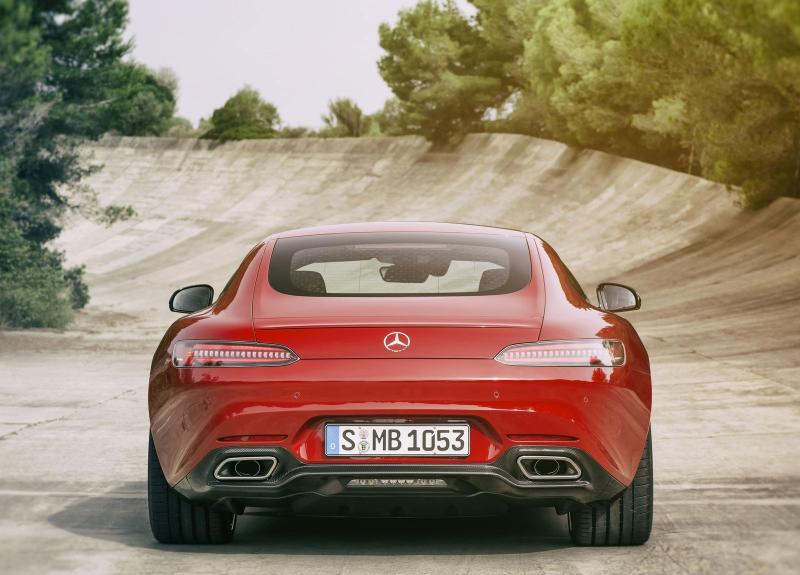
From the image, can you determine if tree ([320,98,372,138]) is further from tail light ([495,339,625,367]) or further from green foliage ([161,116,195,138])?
tail light ([495,339,625,367])

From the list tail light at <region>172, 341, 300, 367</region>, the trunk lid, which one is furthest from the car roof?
tail light at <region>172, 341, 300, 367</region>

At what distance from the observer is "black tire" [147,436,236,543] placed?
6203mm

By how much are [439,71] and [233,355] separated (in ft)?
198

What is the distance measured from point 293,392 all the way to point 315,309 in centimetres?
44

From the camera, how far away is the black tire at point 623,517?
609 cm

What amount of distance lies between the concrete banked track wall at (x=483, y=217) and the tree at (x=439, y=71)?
1.75m

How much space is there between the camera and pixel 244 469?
5777mm

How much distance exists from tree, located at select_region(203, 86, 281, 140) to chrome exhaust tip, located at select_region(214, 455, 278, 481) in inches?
2885

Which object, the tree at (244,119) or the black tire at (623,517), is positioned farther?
the tree at (244,119)

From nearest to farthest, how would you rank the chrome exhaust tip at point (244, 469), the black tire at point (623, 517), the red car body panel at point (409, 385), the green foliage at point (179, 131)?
the red car body panel at point (409, 385), the chrome exhaust tip at point (244, 469), the black tire at point (623, 517), the green foliage at point (179, 131)

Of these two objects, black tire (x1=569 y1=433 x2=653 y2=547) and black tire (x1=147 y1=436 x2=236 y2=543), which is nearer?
black tire (x1=569 y1=433 x2=653 y2=547)

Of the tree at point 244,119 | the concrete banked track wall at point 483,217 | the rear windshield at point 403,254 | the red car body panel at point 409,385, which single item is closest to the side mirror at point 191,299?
the rear windshield at point 403,254

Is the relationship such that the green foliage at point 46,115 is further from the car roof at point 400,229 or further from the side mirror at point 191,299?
the car roof at point 400,229

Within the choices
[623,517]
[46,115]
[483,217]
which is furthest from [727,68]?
[623,517]
